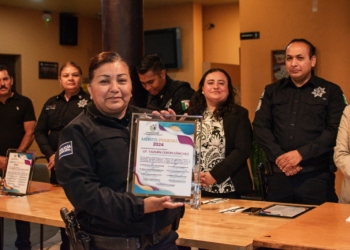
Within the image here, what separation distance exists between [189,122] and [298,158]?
5.05 feet

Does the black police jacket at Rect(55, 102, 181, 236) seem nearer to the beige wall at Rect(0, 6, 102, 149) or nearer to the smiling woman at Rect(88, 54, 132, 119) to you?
the smiling woman at Rect(88, 54, 132, 119)

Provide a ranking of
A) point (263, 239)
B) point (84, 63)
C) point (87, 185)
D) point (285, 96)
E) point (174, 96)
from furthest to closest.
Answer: point (84, 63), point (174, 96), point (285, 96), point (263, 239), point (87, 185)

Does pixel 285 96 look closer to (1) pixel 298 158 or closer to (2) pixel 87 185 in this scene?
(1) pixel 298 158

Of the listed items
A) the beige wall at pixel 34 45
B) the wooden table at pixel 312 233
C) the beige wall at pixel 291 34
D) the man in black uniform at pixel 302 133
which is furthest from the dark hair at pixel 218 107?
the beige wall at pixel 34 45

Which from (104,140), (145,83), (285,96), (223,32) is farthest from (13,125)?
(223,32)

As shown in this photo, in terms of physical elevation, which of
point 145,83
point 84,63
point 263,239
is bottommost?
point 263,239

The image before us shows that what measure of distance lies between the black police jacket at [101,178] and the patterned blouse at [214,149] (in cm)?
136

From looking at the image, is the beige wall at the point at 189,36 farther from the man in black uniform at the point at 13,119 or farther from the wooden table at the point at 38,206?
the wooden table at the point at 38,206

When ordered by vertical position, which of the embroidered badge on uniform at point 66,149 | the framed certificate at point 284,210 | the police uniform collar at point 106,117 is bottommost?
the framed certificate at point 284,210

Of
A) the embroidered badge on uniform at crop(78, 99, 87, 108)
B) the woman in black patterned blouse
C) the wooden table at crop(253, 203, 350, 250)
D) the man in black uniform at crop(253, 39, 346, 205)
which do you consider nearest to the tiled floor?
the embroidered badge on uniform at crop(78, 99, 87, 108)

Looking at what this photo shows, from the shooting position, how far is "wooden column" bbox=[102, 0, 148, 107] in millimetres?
3689

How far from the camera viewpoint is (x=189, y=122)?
208cm

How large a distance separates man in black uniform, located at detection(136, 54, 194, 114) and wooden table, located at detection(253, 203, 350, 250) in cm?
147

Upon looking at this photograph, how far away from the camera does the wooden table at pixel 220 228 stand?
2332 millimetres
